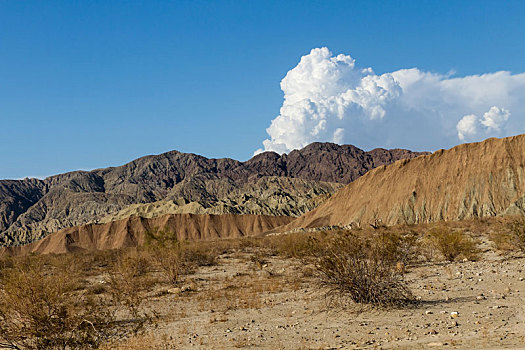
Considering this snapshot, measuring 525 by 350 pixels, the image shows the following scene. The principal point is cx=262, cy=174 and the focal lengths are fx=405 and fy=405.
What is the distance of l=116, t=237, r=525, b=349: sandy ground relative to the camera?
8195mm

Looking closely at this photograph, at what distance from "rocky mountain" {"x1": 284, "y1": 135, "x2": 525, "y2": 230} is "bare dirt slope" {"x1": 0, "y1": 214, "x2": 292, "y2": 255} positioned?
28.3 metres

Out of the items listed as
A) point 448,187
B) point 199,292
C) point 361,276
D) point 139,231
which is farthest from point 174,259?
point 139,231

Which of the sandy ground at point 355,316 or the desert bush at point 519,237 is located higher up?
the desert bush at point 519,237

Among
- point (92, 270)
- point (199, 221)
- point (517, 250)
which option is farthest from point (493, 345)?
point (199, 221)

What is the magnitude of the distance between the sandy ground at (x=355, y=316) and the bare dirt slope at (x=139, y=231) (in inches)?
3222

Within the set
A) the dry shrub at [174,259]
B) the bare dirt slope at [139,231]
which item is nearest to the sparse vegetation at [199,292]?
the dry shrub at [174,259]

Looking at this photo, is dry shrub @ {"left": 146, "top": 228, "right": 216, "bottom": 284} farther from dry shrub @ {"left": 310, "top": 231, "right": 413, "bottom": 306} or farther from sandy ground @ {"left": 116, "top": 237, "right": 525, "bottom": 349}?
dry shrub @ {"left": 310, "top": 231, "right": 413, "bottom": 306}

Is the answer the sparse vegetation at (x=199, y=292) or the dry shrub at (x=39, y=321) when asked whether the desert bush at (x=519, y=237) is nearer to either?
the sparse vegetation at (x=199, y=292)

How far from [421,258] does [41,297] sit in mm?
18781

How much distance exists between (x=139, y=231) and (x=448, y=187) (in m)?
68.8

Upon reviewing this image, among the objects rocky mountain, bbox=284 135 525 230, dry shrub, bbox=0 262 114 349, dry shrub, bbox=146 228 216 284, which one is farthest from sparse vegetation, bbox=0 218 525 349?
rocky mountain, bbox=284 135 525 230

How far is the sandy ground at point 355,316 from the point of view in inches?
323

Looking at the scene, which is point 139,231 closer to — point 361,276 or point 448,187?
point 448,187

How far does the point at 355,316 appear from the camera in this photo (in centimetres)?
1040
